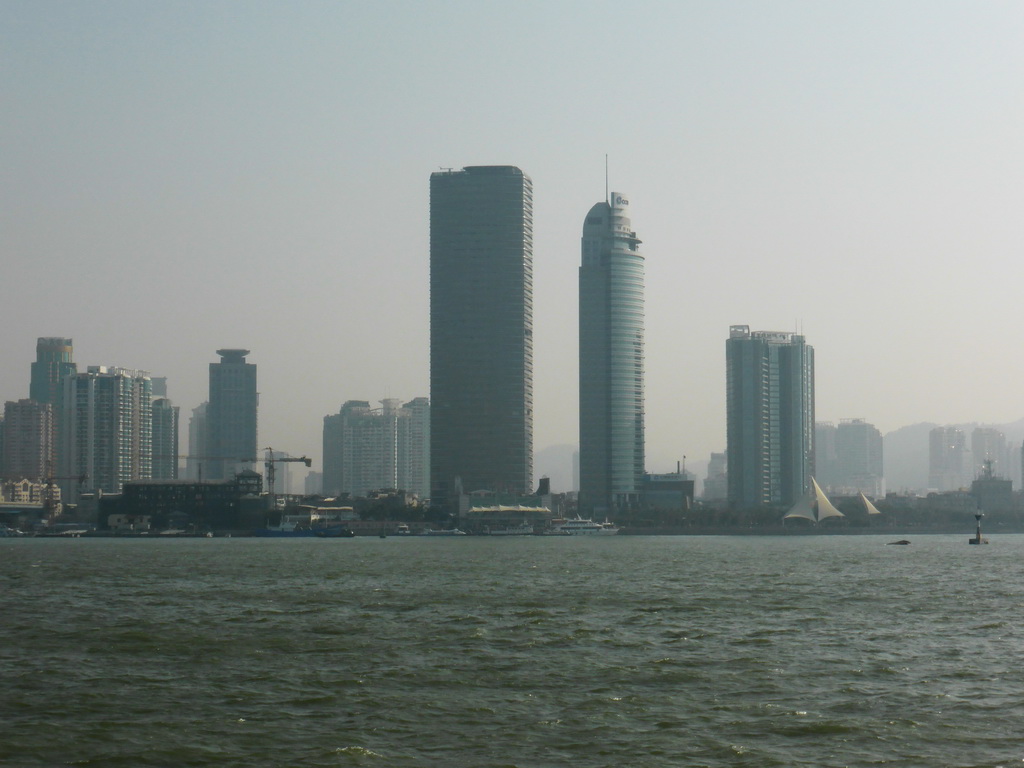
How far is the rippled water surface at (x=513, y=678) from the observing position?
28.7 meters

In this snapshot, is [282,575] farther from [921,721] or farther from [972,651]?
[921,721]

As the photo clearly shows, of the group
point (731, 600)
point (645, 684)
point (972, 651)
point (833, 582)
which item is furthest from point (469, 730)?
point (833, 582)

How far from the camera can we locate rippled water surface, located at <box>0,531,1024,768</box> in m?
28.7

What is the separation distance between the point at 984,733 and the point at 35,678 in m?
26.3

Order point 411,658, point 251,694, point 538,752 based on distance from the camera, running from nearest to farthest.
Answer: point 538,752 → point 251,694 → point 411,658

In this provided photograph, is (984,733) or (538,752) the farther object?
(984,733)

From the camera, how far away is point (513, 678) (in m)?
38.8

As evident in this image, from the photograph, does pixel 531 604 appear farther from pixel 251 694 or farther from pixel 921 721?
pixel 921 721

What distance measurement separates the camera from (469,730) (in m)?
30.7

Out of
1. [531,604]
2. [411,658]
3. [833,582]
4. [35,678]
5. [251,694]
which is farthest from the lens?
[833,582]

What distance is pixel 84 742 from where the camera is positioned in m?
29.4

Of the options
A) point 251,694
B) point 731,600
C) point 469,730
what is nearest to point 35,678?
point 251,694

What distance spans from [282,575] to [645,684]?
6416cm

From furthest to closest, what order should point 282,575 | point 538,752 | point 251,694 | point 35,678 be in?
point 282,575
point 35,678
point 251,694
point 538,752
